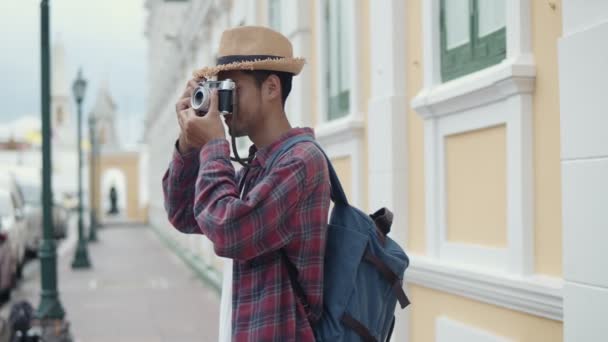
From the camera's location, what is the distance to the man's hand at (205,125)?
276 cm

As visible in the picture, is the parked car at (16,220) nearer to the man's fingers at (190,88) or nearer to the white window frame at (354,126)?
the white window frame at (354,126)

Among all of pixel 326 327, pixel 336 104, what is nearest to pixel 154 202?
pixel 336 104

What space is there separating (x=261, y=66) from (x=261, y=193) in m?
0.44

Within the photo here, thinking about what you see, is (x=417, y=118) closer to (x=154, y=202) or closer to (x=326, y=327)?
(x=326, y=327)

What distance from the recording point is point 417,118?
5.81m

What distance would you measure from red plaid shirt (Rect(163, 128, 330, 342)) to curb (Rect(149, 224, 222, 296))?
10.7 meters

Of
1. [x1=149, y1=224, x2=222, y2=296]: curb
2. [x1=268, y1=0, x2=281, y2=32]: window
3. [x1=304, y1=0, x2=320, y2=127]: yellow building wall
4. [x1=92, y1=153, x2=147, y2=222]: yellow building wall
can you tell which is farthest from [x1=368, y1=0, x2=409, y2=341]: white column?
[x1=92, y1=153, x2=147, y2=222]: yellow building wall

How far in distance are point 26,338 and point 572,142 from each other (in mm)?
5164

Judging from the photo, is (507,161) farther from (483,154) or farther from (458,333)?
(458,333)

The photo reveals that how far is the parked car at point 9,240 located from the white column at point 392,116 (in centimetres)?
883

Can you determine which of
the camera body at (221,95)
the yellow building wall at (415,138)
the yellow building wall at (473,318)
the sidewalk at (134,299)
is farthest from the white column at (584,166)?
the sidewalk at (134,299)

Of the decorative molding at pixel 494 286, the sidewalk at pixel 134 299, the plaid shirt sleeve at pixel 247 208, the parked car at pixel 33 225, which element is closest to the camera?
the plaid shirt sleeve at pixel 247 208

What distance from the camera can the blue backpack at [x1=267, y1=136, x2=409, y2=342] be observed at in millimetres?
2727

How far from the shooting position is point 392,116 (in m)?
6.02
